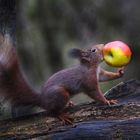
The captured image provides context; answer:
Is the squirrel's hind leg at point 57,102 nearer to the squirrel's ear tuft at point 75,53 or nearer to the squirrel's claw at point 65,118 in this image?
the squirrel's claw at point 65,118

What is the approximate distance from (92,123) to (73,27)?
5269mm

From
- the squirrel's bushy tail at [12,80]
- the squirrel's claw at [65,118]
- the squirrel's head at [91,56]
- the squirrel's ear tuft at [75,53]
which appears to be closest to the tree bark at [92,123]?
the squirrel's claw at [65,118]

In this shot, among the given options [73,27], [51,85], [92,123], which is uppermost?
[73,27]

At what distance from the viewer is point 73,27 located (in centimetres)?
1077

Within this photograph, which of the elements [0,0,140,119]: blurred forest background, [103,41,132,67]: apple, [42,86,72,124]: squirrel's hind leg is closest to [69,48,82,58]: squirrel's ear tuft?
[103,41,132,67]: apple

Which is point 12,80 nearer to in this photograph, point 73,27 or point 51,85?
point 51,85

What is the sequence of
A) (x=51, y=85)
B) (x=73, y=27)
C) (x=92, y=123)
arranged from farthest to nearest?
1. (x=73, y=27)
2. (x=51, y=85)
3. (x=92, y=123)

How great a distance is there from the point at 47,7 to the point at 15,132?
17.1 ft

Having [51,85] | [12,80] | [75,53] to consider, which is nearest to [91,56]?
[75,53]

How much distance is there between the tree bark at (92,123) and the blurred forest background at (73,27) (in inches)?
172

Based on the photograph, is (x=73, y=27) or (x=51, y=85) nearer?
(x=51, y=85)

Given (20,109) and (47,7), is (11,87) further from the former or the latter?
(47,7)

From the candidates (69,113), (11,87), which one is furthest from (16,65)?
(69,113)

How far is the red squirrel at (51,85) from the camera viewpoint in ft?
18.9
